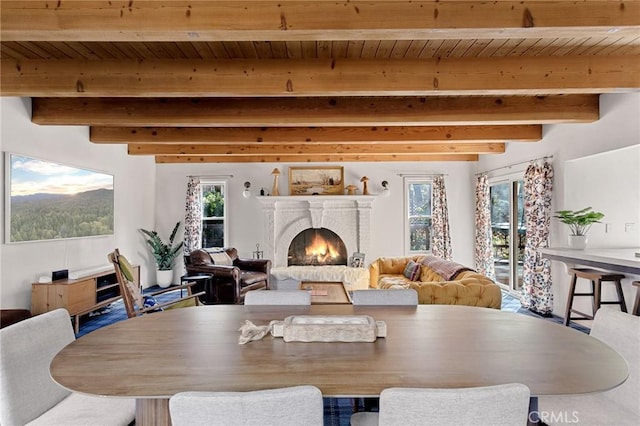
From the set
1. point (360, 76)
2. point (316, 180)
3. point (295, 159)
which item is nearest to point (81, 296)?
point (360, 76)

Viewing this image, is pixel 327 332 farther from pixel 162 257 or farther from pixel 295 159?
pixel 162 257

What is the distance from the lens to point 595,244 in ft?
13.7

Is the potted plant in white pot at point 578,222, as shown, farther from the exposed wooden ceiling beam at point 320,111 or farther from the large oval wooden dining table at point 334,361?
the large oval wooden dining table at point 334,361

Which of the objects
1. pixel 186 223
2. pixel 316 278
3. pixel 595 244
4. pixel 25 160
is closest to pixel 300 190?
pixel 316 278

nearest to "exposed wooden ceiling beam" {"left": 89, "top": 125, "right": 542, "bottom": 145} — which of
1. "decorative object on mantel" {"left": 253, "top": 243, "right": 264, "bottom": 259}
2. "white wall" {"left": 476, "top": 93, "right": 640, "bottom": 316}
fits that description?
"white wall" {"left": 476, "top": 93, "right": 640, "bottom": 316}

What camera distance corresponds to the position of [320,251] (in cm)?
677

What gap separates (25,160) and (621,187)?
253 inches

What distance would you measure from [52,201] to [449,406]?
4.55m

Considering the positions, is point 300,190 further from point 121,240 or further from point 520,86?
point 520,86

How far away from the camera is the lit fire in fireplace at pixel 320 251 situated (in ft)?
22.2

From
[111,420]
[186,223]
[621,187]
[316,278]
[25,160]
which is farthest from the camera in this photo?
[186,223]

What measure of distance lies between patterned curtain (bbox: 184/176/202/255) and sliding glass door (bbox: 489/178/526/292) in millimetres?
5230

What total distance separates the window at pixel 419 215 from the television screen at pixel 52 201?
5.05 metres

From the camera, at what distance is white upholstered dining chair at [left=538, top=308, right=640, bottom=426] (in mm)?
1438
